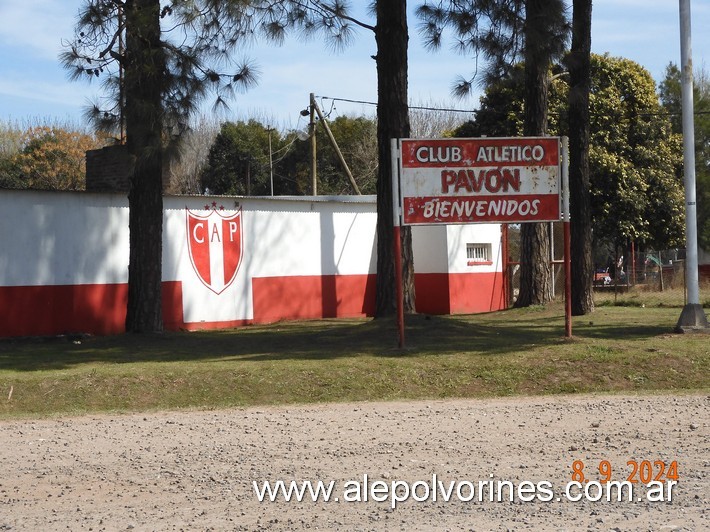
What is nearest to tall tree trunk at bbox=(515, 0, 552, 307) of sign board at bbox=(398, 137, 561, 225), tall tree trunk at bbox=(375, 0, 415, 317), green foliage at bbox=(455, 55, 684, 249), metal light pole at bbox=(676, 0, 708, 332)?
tall tree trunk at bbox=(375, 0, 415, 317)

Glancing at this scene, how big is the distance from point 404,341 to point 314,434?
18.4 ft

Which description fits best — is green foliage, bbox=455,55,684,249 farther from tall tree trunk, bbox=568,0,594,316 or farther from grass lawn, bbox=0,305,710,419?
grass lawn, bbox=0,305,710,419

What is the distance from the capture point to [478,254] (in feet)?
87.9

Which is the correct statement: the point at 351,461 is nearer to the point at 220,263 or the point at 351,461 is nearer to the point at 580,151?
Answer: the point at 580,151

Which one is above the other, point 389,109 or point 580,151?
point 389,109

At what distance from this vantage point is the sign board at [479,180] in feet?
47.1

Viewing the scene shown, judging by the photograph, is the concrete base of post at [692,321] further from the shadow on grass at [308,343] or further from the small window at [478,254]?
the small window at [478,254]

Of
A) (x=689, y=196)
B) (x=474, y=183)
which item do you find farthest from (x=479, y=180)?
(x=689, y=196)

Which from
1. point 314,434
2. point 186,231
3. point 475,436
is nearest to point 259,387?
point 314,434

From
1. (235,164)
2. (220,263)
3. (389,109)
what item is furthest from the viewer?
(235,164)

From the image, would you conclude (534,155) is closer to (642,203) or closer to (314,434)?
(314,434)

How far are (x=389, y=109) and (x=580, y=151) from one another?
4.74 metres

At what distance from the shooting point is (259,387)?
12.5m

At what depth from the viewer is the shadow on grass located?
47.5 feet
